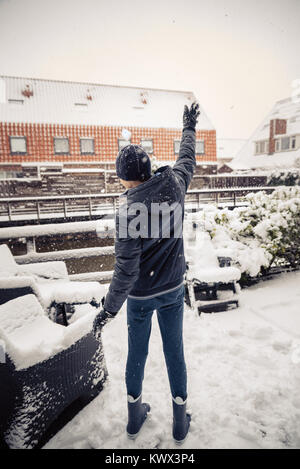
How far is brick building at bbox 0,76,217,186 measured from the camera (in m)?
17.3

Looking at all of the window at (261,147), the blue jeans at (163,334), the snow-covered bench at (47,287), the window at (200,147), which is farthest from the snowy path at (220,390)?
the window at (261,147)

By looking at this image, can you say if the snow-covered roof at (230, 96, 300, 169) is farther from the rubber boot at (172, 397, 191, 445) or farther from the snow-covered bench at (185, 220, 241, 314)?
the rubber boot at (172, 397, 191, 445)

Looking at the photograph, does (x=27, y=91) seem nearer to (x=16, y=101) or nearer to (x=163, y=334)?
(x=16, y=101)

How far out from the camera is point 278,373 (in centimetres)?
234

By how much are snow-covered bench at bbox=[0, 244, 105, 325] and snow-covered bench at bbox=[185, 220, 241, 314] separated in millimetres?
1459

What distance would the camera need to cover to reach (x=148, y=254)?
156 cm

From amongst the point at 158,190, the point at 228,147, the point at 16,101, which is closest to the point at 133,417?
the point at 158,190

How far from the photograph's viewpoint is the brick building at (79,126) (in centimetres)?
1733

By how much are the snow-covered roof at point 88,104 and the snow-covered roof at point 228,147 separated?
112 feet

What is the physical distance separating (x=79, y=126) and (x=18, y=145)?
4.58m

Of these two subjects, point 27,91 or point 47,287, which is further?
point 27,91

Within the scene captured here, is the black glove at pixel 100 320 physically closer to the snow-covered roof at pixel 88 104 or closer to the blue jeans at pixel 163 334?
the blue jeans at pixel 163 334
